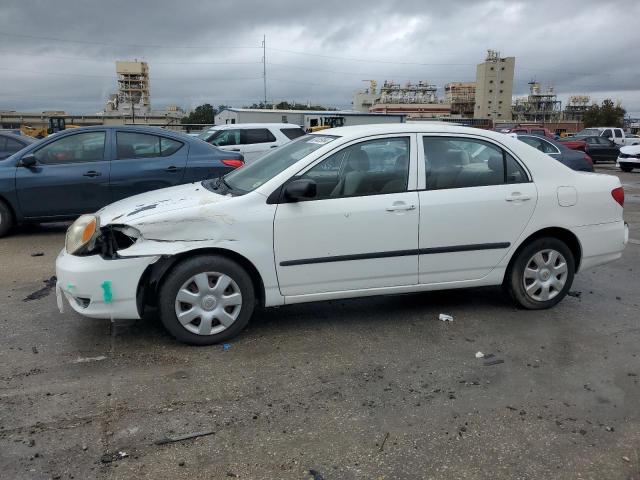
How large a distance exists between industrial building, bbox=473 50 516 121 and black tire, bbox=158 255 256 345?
417 feet

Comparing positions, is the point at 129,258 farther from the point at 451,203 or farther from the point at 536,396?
the point at 536,396

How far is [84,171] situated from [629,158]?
66.9ft

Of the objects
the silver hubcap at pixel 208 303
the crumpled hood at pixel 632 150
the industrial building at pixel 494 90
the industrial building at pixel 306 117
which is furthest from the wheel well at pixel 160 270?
the industrial building at pixel 494 90

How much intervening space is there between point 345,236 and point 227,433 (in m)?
1.71

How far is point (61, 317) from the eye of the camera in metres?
4.53

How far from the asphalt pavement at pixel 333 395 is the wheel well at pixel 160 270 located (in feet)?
1.27

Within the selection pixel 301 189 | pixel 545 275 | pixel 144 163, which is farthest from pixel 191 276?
pixel 144 163

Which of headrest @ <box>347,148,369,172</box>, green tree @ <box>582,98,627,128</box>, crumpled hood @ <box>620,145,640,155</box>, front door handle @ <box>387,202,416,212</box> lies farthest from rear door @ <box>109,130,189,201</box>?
green tree @ <box>582,98,627,128</box>

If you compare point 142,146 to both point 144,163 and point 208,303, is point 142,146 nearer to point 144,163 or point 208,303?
point 144,163

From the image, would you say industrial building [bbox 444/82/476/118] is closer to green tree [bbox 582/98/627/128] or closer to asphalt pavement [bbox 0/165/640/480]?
green tree [bbox 582/98/627/128]

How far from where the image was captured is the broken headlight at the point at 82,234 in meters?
3.86

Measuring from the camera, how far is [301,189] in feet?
12.7

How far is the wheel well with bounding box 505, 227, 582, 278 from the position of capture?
4613 millimetres

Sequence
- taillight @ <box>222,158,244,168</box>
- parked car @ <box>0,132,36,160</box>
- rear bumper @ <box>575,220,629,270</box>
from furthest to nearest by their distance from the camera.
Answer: parked car @ <box>0,132,36,160</box> → taillight @ <box>222,158,244,168</box> → rear bumper @ <box>575,220,629,270</box>
